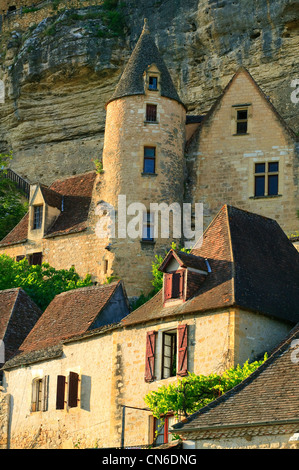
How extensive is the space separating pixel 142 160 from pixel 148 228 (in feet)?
8.06

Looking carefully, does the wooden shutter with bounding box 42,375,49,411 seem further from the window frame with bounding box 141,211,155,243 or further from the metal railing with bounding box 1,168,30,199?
the metal railing with bounding box 1,168,30,199

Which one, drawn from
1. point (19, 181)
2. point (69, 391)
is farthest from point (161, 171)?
point (19, 181)

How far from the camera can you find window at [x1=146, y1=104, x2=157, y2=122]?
3897 cm

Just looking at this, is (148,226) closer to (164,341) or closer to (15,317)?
(15,317)

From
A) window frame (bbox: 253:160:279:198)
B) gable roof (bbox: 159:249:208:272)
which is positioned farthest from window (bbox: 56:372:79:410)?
window frame (bbox: 253:160:279:198)

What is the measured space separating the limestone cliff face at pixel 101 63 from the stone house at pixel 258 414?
2279 cm

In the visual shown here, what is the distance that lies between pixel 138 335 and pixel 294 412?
23.9 feet

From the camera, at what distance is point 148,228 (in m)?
37.6

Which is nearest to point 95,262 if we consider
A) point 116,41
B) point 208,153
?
point 208,153

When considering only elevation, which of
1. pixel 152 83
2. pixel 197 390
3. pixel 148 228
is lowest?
pixel 197 390

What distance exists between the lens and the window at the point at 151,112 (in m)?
39.0

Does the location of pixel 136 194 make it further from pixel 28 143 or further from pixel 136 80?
pixel 28 143

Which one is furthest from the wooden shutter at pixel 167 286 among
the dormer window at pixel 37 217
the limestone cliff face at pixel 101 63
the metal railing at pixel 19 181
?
the metal railing at pixel 19 181

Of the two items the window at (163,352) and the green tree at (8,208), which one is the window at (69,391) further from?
the green tree at (8,208)
